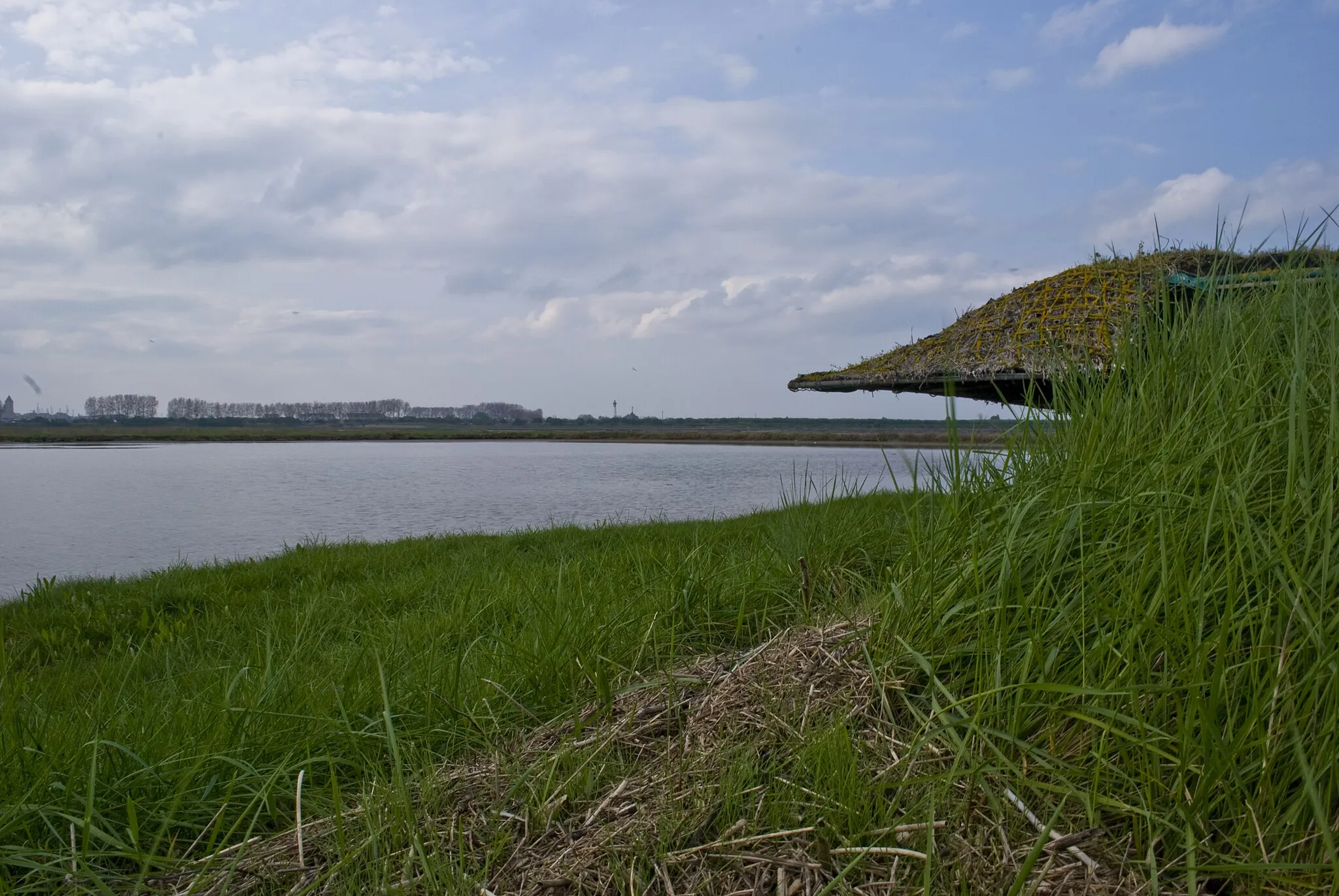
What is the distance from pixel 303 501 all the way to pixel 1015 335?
20.0m

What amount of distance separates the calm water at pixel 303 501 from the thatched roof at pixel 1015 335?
3.17ft

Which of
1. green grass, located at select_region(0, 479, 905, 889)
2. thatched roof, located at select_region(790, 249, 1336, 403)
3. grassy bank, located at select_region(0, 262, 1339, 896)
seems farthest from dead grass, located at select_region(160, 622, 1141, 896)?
thatched roof, located at select_region(790, 249, 1336, 403)

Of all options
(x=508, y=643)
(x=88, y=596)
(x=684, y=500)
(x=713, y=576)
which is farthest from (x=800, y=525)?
(x=684, y=500)

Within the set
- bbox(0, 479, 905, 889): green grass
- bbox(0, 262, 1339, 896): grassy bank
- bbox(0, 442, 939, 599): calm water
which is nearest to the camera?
bbox(0, 262, 1339, 896): grassy bank

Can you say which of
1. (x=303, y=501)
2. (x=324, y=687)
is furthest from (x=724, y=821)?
(x=303, y=501)

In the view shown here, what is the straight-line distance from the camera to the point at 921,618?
243 centimetres

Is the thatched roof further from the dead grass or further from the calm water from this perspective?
the dead grass

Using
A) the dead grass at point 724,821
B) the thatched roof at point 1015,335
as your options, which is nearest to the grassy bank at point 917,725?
the dead grass at point 724,821

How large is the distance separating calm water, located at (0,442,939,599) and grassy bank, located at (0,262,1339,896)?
1113 millimetres

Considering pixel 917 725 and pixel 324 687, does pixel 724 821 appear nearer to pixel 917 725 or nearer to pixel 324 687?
pixel 917 725

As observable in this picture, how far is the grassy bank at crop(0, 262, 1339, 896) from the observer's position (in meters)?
1.69

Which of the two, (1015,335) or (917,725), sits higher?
(1015,335)

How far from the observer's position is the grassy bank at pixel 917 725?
1.69 m

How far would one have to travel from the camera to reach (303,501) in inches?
870
